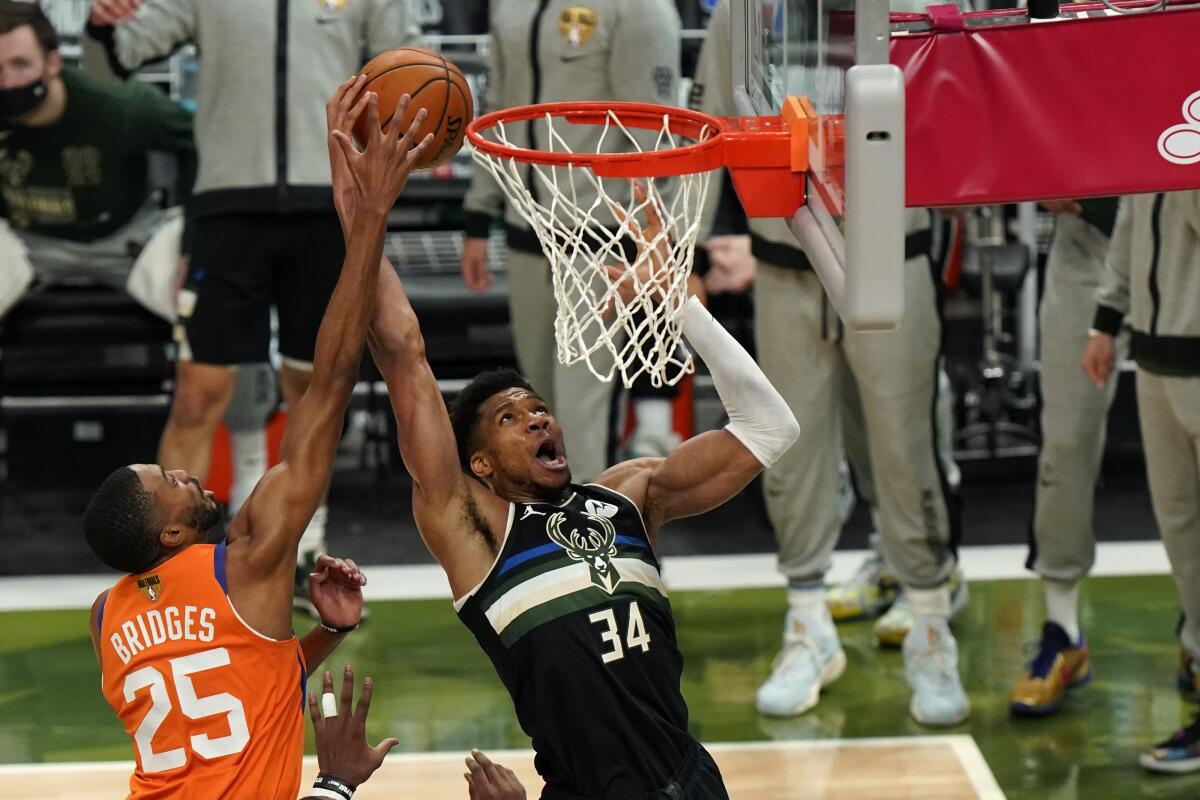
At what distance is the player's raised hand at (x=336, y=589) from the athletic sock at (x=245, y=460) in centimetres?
298

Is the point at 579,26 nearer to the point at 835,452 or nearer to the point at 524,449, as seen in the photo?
the point at 835,452

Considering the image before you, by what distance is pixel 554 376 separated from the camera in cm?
579

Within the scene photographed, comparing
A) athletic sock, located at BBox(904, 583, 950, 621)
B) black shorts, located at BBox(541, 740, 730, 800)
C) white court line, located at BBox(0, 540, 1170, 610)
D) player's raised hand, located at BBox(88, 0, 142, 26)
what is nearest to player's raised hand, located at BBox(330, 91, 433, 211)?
black shorts, located at BBox(541, 740, 730, 800)

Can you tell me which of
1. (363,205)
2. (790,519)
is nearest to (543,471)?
(363,205)

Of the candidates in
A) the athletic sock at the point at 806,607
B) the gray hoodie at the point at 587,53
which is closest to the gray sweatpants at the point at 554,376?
the gray hoodie at the point at 587,53

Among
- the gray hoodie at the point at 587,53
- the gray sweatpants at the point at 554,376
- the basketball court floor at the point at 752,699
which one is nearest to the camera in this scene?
the basketball court floor at the point at 752,699

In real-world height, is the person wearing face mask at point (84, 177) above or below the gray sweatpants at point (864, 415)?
above

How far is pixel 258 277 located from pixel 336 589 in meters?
2.61

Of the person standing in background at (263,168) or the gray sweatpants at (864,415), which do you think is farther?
the person standing in background at (263,168)

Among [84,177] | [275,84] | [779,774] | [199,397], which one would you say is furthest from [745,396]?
[84,177]

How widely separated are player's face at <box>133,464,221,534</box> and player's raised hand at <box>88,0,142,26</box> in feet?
9.98

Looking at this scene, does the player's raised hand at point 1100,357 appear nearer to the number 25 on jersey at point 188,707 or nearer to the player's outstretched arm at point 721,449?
the player's outstretched arm at point 721,449

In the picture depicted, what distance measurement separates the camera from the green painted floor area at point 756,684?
4883mm

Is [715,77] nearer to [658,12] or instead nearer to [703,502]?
[658,12]
